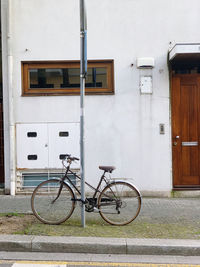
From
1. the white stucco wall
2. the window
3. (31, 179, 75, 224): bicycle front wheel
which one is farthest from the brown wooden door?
(31, 179, 75, 224): bicycle front wheel

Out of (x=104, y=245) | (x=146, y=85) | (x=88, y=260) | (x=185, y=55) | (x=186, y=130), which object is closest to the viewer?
(x=88, y=260)

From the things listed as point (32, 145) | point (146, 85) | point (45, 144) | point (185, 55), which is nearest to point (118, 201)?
point (45, 144)

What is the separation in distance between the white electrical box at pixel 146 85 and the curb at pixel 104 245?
3709mm

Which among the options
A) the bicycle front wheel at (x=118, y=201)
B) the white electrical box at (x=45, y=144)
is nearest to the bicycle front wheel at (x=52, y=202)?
the bicycle front wheel at (x=118, y=201)

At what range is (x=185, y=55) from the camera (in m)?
6.62

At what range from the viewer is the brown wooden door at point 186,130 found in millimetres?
7188

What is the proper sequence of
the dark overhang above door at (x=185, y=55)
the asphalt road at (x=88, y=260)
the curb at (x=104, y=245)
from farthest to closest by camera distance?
the dark overhang above door at (x=185, y=55) < the curb at (x=104, y=245) < the asphalt road at (x=88, y=260)

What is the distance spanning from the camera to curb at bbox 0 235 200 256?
421 cm

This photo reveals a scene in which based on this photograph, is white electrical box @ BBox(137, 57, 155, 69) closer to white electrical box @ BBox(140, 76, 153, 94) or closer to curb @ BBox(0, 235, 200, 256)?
white electrical box @ BBox(140, 76, 153, 94)

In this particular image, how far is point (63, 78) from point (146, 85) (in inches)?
78.1

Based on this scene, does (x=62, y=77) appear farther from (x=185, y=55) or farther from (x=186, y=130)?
(x=186, y=130)

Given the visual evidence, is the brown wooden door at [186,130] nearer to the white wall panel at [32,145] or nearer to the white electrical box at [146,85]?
the white electrical box at [146,85]

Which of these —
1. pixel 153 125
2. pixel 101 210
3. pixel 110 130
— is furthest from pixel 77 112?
pixel 101 210

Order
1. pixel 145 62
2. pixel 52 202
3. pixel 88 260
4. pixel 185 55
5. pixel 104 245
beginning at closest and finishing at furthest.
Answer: pixel 88 260 → pixel 104 245 → pixel 52 202 → pixel 185 55 → pixel 145 62
